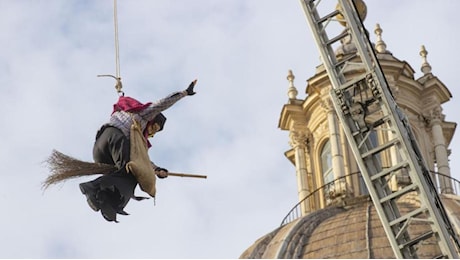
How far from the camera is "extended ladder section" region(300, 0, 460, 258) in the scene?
81.6ft

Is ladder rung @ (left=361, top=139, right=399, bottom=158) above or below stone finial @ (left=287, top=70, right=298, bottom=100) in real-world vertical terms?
below

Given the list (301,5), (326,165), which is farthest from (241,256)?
(301,5)

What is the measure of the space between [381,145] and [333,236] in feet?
95.1

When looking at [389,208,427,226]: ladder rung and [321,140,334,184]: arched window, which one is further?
[321,140,334,184]: arched window

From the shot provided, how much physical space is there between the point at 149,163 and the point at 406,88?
47201 mm

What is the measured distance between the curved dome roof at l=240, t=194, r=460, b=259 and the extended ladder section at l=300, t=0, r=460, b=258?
2523 centimetres

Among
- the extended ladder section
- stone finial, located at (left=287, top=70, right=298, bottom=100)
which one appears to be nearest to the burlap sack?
the extended ladder section

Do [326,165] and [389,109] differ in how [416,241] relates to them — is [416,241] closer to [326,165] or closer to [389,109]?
[389,109]

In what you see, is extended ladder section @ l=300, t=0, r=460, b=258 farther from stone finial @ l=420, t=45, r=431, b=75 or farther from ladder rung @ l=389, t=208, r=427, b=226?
stone finial @ l=420, t=45, r=431, b=75

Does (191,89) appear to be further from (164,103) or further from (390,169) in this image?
(390,169)

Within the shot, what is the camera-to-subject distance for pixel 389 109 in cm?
2525

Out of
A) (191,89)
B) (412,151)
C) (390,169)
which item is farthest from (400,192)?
(191,89)

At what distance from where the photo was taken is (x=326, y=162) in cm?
6425

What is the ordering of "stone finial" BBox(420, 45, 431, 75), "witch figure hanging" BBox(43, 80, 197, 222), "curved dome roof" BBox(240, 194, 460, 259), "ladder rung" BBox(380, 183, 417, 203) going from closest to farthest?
"witch figure hanging" BBox(43, 80, 197, 222) < "ladder rung" BBox(380, 183, 417, 203) < "curved dome roof" BBox(240, 194, 460, 259) < "stone finial" BBox(420, 45, 431, 75)
